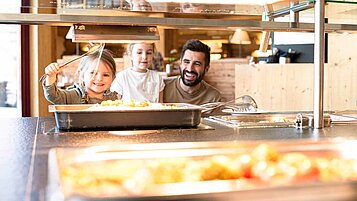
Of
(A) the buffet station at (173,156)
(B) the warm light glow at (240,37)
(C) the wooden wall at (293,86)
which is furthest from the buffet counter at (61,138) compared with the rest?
(B) the warm light glow at (240,37)

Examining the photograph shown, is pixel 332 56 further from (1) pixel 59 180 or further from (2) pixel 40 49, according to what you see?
(1) pixel 59 180

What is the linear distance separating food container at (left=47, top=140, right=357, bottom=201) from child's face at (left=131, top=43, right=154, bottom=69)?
2.05 meters

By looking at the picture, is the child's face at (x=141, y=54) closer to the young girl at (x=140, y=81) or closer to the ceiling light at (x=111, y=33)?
the young girl at (x=140, y=81)

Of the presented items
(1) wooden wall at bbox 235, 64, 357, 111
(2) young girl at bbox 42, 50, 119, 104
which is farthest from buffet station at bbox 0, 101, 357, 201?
(1) wooden wall at bbox 235, 64, 357, 111

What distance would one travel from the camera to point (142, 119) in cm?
159

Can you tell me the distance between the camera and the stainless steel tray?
1.52m

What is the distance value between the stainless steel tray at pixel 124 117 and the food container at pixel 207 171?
363 millimetres

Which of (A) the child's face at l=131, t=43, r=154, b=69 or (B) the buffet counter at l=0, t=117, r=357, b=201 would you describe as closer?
(B) the buffet counter at l=0, t=117, r=357, b=201

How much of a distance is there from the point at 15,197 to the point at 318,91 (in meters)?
1.09

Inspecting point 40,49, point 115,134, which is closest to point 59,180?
point 115,134

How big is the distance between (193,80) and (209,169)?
7.26ft

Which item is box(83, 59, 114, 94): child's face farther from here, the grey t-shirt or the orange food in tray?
the orange food in tray

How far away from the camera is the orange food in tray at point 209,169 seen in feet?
3.06

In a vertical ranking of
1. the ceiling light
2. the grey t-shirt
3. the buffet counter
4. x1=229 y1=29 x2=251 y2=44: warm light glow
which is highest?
x1=229 y1=29 x2=251 y2=44: warm light glow
